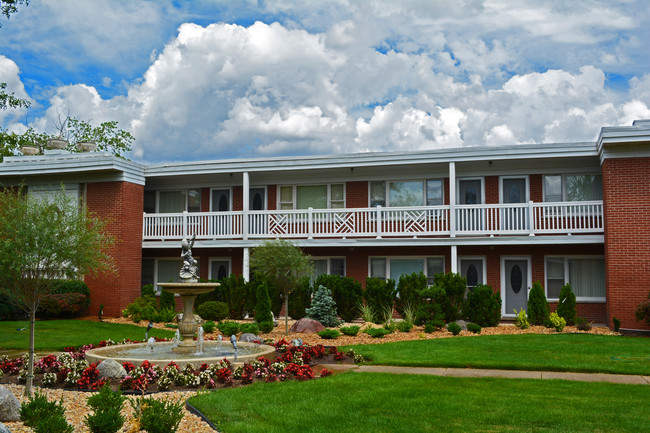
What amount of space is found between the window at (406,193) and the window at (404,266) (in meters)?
2.06

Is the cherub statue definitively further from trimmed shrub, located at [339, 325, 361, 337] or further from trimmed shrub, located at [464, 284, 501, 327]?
trimmed shrub, located at [464, 284, 501, 327]

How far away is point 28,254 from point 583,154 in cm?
1661

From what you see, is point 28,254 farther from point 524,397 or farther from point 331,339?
point 331,339

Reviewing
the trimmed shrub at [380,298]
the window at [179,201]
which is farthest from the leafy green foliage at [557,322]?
the window at [179,201]

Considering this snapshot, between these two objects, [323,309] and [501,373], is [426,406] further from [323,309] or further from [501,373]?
[323,309]

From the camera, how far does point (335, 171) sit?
78.2 feet

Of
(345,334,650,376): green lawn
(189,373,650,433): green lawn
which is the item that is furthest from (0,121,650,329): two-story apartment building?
(189,373,650,433): green lawn

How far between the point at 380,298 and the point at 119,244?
973cm

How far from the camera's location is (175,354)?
1188 centimetres

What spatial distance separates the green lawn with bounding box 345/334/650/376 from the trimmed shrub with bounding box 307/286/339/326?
421 cm

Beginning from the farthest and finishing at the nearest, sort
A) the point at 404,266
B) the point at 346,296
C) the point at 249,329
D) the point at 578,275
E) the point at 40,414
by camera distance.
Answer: the point at 404,266 < the point at 578,275 < the point at 346,296 < the point at 249,329 < the point at 40,414

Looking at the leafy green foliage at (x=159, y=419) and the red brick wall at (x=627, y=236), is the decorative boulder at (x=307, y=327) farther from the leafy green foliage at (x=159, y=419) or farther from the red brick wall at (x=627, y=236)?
the leafy green foliage at (x=159, y=419)

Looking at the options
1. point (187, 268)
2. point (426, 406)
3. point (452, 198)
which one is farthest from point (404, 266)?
point (426, 406)

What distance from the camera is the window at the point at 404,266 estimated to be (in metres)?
22.9
